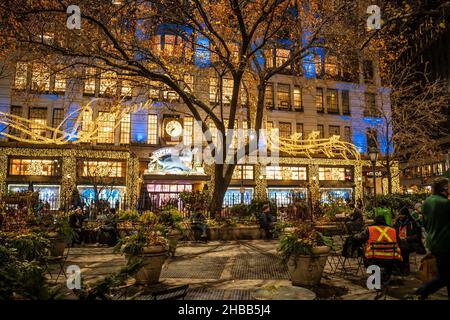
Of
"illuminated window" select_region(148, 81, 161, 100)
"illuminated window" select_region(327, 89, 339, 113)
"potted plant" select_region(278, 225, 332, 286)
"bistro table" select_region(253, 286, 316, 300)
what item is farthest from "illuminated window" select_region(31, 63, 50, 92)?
"illuminated window" select_region(327, 89, 339, 113)

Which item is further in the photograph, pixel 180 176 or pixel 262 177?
pixel 262 177

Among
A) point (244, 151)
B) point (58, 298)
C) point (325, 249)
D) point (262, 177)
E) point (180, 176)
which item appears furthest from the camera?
point (262, 177)

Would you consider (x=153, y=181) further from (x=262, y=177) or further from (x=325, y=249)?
(x=325, y=249)

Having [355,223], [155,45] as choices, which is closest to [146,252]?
[355,223]

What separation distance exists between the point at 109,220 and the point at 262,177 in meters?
21.1

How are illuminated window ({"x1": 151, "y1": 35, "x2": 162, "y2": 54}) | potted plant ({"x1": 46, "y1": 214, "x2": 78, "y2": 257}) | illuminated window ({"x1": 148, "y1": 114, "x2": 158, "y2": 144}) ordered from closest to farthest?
potted plant ({"x1": 46, "y1": 214, "x2": 78, "y2": 257}) → illuminated window ({"x1": 151, "y1": 35, "x2": 162, "y2": 54}) → illuminated window ({"x1": 148, "y1": 114, "x2": 158, "y2": 144})

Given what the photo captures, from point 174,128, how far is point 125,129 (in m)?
4.66

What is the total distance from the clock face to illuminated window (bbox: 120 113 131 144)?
12.2ft

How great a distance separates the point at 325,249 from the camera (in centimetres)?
782

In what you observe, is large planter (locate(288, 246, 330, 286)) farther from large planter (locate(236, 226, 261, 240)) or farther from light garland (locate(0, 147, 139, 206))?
light garland (locate(0, 147, 139, 206))

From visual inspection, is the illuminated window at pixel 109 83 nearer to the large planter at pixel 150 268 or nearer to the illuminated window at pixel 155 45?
the illuminated window at pixel 155 45

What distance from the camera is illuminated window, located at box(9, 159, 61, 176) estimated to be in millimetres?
29625

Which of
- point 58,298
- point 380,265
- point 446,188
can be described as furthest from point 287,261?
point 58,298
